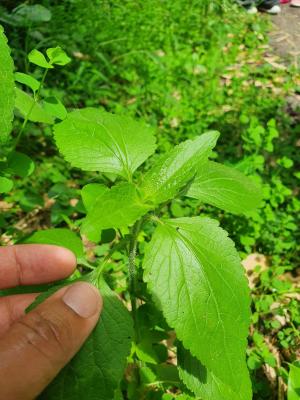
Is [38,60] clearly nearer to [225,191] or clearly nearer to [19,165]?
[19,165]

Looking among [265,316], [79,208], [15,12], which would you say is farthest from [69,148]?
[15,12]

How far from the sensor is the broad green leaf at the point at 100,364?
1.40 m

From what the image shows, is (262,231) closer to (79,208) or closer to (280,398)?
(280,398)

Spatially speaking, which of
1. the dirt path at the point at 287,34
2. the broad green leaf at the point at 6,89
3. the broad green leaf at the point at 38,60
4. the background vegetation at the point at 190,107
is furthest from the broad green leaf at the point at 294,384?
the dirt path at the point at 287,34

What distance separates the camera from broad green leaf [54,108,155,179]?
1.64 m

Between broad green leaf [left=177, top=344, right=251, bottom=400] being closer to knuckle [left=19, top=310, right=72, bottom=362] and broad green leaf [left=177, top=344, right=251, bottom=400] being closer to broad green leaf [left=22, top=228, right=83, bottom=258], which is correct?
knuckle [left=19, top=310, right=72, bottom=362]

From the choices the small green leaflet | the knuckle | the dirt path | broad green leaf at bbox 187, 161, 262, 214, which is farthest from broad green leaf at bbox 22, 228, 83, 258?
the dirt path

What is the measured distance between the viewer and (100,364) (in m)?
1.43

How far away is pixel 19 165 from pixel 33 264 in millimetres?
461

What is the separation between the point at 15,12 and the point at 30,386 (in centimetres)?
374

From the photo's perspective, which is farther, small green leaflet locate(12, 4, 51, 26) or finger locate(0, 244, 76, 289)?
small green leaflet locate(12, 4, 51, 26)

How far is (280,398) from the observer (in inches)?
92.0

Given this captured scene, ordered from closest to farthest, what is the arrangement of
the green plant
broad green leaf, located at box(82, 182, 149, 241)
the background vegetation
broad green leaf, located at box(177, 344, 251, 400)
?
broad green leaf, located at box(82, 182, 149, 241) → the green plant → broad green leaf, located at box(177, 344, 251, 400) → the background vegetation

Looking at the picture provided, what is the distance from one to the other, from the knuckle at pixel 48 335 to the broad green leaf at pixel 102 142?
0.55 meters
